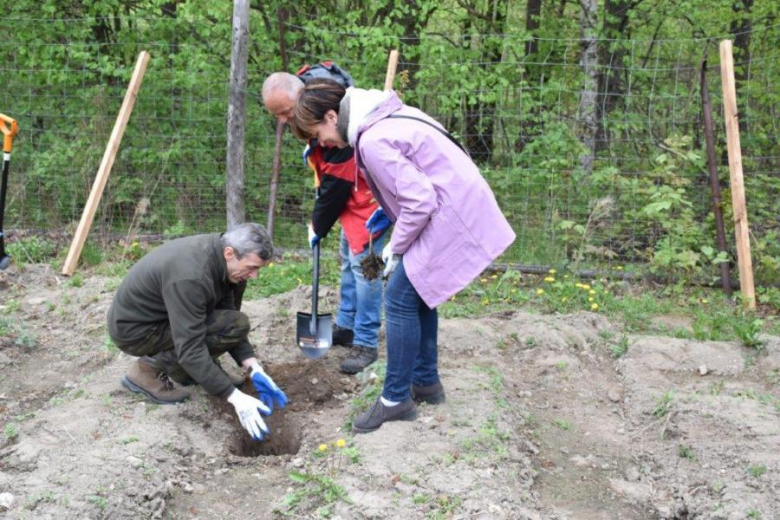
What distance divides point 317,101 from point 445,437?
1.69 m

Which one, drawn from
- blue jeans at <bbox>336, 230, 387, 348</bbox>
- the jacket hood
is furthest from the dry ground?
the jacket hood

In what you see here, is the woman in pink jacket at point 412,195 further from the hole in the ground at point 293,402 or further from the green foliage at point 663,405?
the green foliage at point 663,405

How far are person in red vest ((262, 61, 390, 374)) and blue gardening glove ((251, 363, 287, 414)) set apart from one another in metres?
0.70

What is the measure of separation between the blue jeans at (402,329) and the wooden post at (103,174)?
162 inches

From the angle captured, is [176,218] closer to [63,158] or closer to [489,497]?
[63,158]

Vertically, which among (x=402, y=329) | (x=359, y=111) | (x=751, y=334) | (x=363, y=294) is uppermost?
(x=359, y=111)

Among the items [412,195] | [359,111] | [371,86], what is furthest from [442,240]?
[371,86]

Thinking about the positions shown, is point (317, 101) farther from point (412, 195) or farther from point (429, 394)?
point (429, 394)

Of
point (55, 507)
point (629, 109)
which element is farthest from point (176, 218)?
point (55, 507)

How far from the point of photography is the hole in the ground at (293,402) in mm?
4277

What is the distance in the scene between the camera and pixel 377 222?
14.9 ft

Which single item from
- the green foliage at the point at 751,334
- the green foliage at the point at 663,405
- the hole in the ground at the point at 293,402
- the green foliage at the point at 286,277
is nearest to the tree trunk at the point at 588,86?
the green foliage at the point at 751,334

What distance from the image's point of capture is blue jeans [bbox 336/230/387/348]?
4.81m

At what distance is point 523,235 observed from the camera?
7484mm
